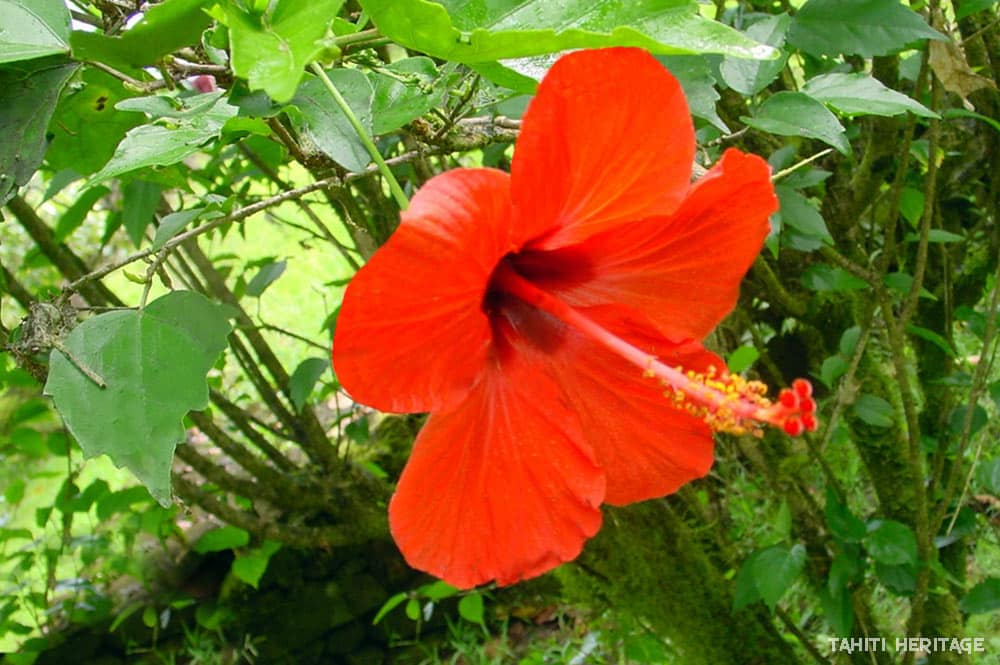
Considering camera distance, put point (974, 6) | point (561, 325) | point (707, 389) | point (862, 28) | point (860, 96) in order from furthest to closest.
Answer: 1. point (974, 6)
2. point (862, 28)
3. point (860, 96)
4. point (561, 325)
5. point (707, 389)

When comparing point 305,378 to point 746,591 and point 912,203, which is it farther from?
point 912,203

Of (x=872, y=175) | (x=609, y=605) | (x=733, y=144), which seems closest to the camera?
(x=733, y=144)

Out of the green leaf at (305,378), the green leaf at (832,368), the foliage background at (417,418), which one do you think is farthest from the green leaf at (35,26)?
the green leaf at (832,368)

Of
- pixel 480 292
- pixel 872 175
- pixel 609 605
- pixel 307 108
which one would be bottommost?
pixel 609 605

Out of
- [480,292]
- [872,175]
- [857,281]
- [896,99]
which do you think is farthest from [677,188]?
[872,175]

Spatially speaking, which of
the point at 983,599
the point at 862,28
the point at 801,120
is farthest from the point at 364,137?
the point at 983,599

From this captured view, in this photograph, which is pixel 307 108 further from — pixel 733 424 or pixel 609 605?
pixel 609 605

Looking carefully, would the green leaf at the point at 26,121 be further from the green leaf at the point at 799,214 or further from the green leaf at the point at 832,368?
the green leaf at the point at 832,368
